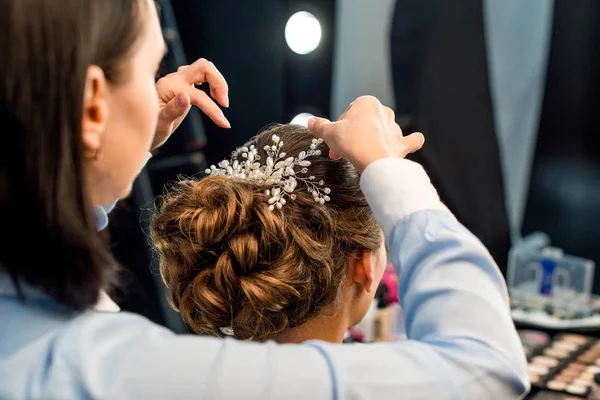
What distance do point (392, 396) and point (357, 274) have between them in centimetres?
42

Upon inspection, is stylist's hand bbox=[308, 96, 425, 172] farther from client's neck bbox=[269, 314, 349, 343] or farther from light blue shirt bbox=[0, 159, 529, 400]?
client's neck bbox=[269, 314, 349, 343]

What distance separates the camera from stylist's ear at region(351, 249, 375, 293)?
99cm

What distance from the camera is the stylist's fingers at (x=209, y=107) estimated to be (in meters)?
0.90

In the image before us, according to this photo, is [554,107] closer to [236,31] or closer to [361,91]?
[361,91]

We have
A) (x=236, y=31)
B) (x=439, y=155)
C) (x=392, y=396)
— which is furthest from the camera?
(x=439, y=155)

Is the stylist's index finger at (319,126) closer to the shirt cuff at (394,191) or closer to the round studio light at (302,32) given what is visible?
the shirt cuff at (394,191)

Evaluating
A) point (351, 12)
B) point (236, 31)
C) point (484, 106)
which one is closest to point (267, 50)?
point (236, 31)

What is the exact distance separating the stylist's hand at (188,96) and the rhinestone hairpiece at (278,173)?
0.10 meters

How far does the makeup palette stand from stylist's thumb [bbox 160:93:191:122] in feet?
3.99

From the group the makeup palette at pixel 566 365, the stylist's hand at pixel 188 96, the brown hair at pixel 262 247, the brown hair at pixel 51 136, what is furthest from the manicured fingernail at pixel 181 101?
the makeup palette at pixel 566 365

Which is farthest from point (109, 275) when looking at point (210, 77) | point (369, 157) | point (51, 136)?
point (210, 77)

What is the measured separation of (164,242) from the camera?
102 centimetres

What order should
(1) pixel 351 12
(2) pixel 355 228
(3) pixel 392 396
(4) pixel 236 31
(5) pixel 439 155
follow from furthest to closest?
(1) pixel 351 12 < (5) pixel 439 155 < (4) pixel 236 31 < (2) pixel 355 228 < (3) pixel 392 396

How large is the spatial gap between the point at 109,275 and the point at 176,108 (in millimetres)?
326
